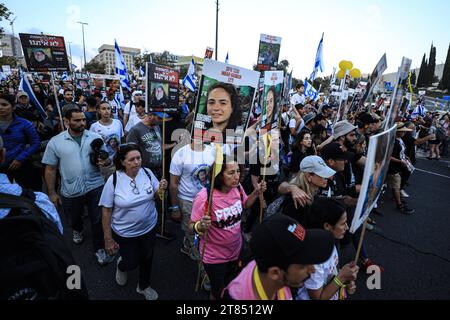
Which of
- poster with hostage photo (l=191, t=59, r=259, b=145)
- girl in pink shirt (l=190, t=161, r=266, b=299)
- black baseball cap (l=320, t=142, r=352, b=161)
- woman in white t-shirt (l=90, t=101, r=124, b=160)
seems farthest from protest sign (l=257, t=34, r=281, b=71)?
girl in pink shirt (l=190, t=161, r=266, b=299)

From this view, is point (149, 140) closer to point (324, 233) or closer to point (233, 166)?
point (233, 166)

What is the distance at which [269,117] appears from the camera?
11.0 ft

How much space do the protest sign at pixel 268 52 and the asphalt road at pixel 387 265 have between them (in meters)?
3.73

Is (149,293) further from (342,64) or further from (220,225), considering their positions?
(342,64)

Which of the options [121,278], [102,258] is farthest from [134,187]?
[102,258]

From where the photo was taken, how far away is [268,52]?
5355 millimetres

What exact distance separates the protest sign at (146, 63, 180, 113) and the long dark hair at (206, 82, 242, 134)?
3.84 feet

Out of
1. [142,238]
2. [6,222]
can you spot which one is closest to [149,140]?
[142,238]

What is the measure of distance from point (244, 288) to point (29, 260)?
110cm

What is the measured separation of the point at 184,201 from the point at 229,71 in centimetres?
180

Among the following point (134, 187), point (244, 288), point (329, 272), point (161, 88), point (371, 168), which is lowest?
point (329, 272)

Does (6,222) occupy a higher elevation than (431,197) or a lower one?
higher
